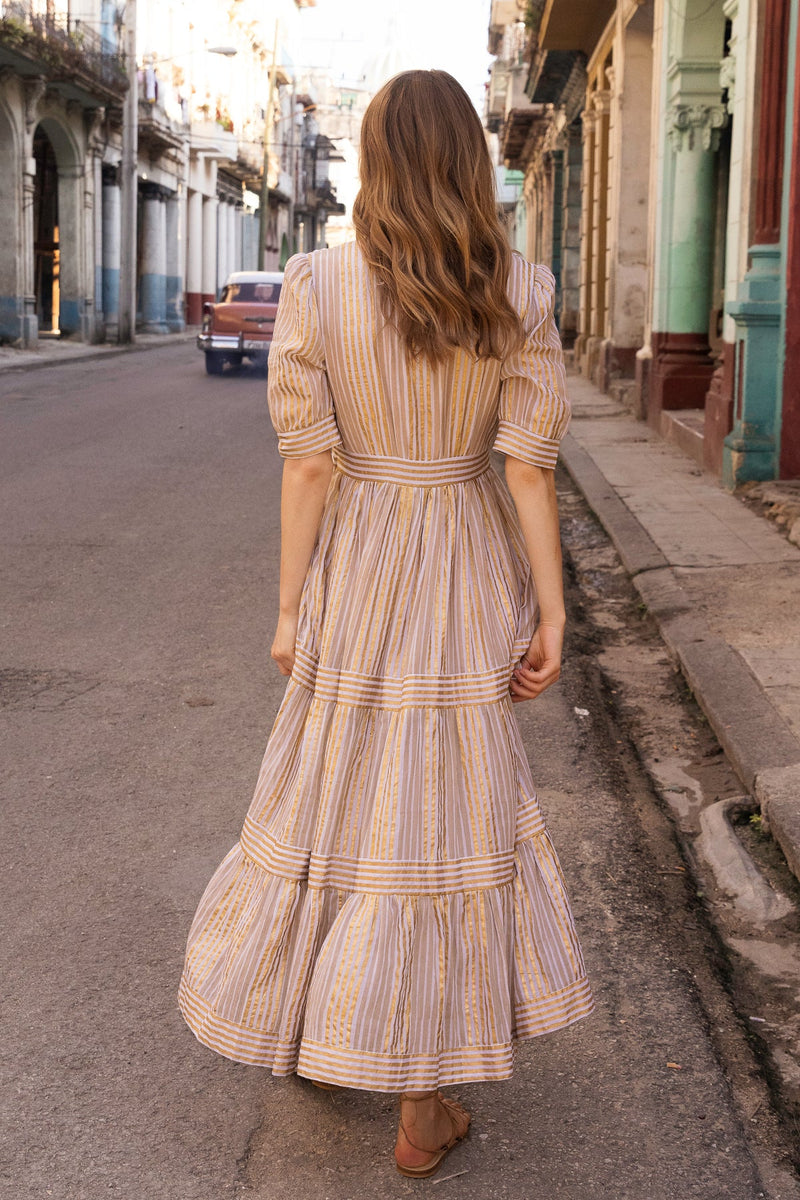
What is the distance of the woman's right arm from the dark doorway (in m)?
33.9

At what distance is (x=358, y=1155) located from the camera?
2.35 metres

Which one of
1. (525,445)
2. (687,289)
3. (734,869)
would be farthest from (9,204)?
(525,445)

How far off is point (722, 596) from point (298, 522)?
438 centimetres

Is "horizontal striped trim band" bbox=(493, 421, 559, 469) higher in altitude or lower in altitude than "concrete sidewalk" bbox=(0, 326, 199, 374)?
lower

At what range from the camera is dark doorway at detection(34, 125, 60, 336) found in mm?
34625

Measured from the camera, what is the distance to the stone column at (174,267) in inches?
1681

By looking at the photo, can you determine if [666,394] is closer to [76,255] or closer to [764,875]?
[764,875]

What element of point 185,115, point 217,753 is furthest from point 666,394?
point 185,115

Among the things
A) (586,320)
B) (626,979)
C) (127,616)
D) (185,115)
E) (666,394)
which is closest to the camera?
(626,979)

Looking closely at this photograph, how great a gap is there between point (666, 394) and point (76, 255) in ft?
71.9

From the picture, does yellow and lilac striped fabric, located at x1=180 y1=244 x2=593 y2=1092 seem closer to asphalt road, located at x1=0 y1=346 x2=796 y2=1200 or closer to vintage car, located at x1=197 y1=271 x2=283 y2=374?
asphalt road, located at x1=0 y1=346 x2=796 y2=1200

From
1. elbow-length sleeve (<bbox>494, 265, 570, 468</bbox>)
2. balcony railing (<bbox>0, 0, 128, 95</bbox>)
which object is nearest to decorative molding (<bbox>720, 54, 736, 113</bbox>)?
elbow-length sleeve (<bbox>494, 265, 570, 468</bbox>)

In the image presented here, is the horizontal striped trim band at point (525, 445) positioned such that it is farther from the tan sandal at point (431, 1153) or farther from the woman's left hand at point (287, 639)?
the tan sandal at point (431, 1153)

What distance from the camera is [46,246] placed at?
113 ft
